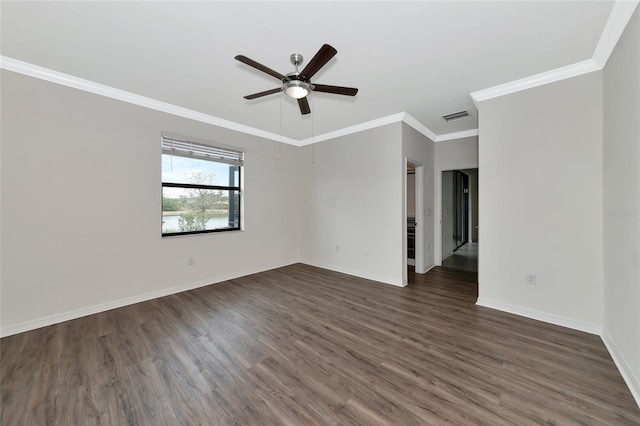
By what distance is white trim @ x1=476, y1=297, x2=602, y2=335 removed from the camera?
2459 millimetres

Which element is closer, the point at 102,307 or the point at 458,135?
the point at 102,307

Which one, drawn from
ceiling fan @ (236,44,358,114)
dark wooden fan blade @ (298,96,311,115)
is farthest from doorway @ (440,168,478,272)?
ceiling fan @ (236,44,358,114)

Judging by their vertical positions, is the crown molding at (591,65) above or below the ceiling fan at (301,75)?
above

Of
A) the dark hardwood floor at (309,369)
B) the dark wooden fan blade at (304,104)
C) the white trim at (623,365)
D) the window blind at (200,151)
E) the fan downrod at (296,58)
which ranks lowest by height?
the dark hardwood floor at (309,369)

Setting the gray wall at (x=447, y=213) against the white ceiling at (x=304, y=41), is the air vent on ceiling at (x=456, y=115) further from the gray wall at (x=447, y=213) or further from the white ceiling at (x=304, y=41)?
the gray wall at (x=447, y=213)

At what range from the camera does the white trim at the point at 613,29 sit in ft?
5.65

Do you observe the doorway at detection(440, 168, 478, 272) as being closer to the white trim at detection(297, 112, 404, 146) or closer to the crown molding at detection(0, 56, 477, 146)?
the crown molding at detection(0, 56, 477, 146)

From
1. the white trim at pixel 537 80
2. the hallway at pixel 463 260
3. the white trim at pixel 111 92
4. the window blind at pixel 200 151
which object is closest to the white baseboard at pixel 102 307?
the window blind at pixel 200 151

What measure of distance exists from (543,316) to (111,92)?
5.70 metres

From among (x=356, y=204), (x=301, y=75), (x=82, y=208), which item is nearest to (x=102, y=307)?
(x=82, y=208)

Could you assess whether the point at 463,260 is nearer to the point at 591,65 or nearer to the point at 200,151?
the point at 591,65

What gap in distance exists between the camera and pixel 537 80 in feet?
8.80

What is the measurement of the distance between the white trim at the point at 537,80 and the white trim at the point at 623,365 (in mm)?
2554

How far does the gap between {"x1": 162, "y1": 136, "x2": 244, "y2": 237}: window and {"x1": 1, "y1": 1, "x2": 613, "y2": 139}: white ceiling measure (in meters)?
0.89
